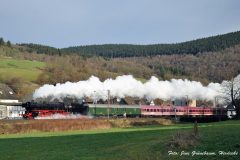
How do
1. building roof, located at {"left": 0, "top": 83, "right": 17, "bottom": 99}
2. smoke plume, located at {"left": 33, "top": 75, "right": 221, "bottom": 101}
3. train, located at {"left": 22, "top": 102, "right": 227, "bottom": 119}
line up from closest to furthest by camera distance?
1. train, located at {"left": 22, "top": 102, "right": 227, "bottom": 119}
2. smoke plume, located at {"left": 33, "top": 75, "right": 221, "bottom": 101}
3. building roof, located at {"left": 0, "top": 83, "right": 17, "bottom": 99}

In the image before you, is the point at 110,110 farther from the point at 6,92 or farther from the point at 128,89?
the point at 6,92

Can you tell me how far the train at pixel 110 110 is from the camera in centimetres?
8175

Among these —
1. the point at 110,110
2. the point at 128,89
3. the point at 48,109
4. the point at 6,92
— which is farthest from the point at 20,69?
the point at 48,109

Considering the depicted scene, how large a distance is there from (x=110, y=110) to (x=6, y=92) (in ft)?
187

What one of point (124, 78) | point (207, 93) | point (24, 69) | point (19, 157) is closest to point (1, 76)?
point (24, 69)

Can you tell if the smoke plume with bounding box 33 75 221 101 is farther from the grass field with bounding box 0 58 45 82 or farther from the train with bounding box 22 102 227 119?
the grass field with bounding box 0 58 45 82

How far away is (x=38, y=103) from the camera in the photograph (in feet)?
268

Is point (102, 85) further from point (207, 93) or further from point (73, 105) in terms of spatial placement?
point (207, 93)

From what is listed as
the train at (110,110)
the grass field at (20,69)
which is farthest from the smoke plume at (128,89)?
the grass field at (20,69)

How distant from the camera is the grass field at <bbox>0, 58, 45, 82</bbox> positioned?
15825cm

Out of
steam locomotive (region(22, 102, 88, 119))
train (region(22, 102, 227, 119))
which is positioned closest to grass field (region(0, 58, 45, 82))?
train (region(22, 102, 227, 119))

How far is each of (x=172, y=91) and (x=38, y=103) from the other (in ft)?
185

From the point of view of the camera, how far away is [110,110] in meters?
A: 93.1

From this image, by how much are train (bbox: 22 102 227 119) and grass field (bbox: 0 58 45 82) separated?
70.9 m
